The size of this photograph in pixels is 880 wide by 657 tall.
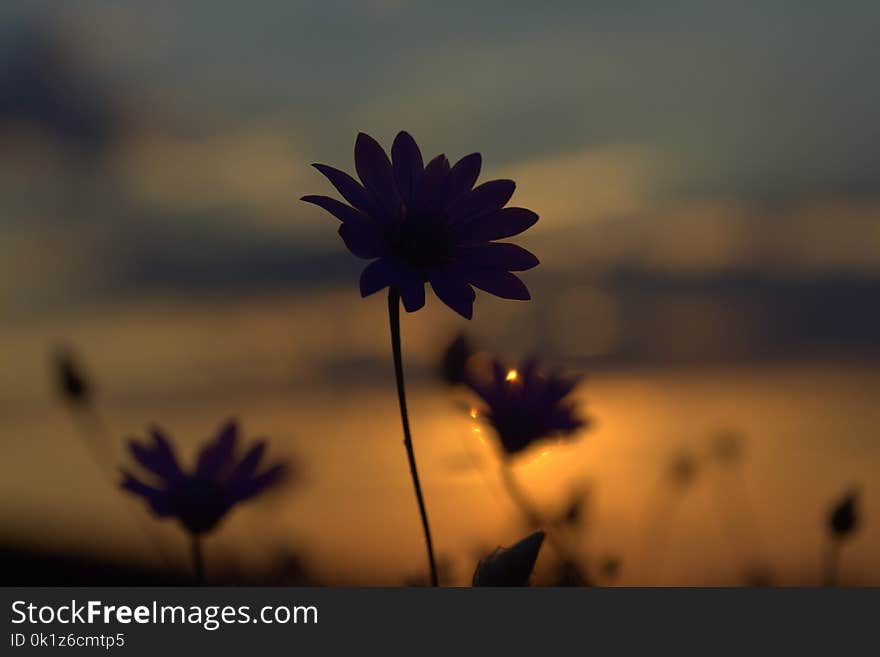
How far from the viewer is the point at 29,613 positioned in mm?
1885

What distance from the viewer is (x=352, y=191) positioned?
186 centimetres

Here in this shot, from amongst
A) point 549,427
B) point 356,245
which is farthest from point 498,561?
Result: point 549,427

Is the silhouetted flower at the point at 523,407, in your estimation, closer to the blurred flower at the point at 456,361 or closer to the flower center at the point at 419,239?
the blurred flower at the point at 456,361

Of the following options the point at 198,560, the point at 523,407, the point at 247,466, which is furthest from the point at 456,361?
the point at 198,560

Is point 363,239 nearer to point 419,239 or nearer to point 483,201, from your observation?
point 419,239

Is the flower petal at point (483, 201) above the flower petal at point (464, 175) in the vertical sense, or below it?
below

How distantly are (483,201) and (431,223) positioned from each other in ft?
0.39

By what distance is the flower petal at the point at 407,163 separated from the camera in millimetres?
1962

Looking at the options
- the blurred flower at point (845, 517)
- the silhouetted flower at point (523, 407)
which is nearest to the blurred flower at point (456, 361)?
the silhouetted flower at point (523, 407)

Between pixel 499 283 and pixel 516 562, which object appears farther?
pixel 499 283

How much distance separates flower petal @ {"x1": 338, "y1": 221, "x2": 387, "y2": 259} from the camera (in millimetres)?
1789

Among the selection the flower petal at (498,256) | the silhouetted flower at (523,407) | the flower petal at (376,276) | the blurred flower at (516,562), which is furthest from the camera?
the silhouetted flower at (523,407)

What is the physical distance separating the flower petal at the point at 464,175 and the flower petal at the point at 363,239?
0.18 m

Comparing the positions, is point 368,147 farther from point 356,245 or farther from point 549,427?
point 549,427
